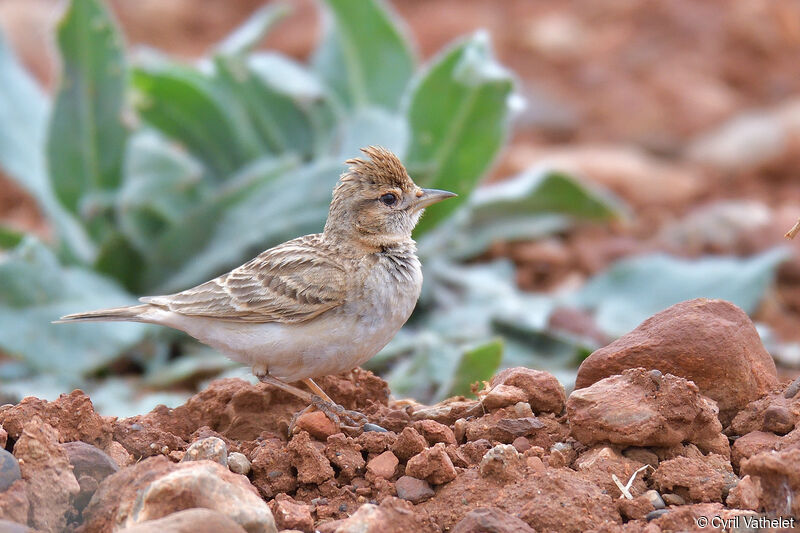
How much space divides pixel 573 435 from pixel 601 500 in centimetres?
48

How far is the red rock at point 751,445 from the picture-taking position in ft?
12.8

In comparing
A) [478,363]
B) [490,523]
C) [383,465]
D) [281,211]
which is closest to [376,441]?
[383,465]

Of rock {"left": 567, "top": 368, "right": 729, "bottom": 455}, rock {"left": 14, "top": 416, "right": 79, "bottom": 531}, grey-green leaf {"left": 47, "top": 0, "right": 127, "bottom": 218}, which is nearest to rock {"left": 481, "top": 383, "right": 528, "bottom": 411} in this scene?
rock {"left": 567, "top": 368, "right": 729, "bottom": 455}

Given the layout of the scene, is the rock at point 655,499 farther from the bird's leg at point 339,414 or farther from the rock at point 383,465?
the bird's leg at point 339,414

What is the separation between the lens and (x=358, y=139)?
7922 millimetres

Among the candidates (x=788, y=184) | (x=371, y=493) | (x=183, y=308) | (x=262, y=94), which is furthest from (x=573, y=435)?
(x=788, y=184)

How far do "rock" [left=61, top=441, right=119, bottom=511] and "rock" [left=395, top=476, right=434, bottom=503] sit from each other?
Result: 3.16ft

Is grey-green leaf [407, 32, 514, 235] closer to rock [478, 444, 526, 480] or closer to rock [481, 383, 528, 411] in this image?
rock [481, 383, 528, 411]

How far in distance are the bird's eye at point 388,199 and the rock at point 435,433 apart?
127cm

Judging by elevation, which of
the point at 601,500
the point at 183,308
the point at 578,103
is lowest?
the point at 601,500

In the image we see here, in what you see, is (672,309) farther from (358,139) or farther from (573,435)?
(358,139)

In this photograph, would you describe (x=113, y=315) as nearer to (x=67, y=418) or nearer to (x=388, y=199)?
(x=67, y=418)

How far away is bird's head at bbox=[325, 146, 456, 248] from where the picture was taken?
5.12 meters

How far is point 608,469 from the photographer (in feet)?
12.7
